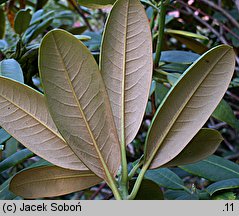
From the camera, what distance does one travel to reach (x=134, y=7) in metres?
0.52

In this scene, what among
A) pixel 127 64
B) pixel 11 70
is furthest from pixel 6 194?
pixel 127 64

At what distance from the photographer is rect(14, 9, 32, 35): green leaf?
0.91 m

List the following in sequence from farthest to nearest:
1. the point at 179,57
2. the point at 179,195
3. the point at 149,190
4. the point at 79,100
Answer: the point at 179,57 → the point at 179,195 → the point at 149,190 → the point at 79,100

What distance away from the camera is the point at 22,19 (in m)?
0.92

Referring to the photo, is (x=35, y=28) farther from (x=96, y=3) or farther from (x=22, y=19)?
(x=96, y=3)

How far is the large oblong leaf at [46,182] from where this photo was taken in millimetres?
553

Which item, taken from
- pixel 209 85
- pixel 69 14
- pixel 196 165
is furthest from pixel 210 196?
pixel 69 14

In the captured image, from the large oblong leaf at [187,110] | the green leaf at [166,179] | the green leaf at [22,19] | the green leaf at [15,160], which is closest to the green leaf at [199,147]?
the large oblong leaf at [187,110]

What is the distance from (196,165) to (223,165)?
0.19ft

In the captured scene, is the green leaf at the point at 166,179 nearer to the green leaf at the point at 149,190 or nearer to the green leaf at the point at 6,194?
the green leaf at the point at 149,190

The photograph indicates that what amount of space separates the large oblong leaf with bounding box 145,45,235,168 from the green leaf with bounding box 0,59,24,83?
26 centimetres

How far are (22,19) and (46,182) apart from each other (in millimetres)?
493

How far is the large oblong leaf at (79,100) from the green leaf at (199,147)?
11 cm
